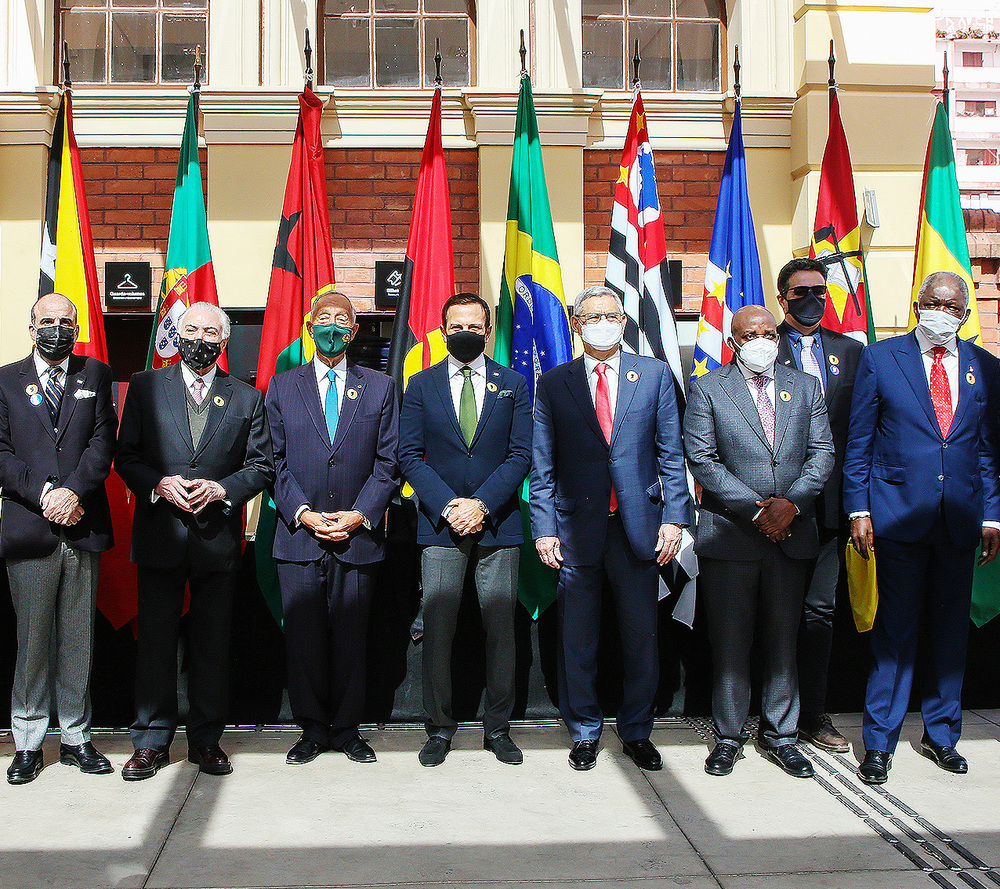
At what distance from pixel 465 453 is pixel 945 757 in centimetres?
223

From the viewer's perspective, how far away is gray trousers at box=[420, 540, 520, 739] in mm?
3797

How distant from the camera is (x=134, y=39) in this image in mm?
6332

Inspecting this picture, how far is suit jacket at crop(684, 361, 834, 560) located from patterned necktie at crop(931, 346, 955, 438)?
1.38 ft

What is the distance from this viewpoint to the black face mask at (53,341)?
144 inches

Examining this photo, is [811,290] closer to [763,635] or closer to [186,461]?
[763,635]

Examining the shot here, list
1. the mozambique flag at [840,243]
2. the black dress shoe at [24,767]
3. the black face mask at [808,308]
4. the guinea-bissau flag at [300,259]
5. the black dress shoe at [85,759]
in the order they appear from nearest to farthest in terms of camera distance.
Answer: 1. the black dress shoe at [24,767]
2. the black dress shoe at [85,759]
3. the black face mask at [808,308]
4. the guinea-bissau flag at [300,259]
5. the mozambique flag at [840,243]

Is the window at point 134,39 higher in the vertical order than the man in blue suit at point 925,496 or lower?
higher

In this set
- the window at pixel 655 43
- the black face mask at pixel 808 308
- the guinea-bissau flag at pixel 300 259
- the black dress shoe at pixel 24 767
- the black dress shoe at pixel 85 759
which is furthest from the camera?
the window at pixel 655 43

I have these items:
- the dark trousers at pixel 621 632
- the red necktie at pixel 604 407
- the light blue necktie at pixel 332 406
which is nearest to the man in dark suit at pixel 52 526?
the light blue necktie at pixel 332 406

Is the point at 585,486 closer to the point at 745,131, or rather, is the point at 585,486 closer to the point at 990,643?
the point at 990,643

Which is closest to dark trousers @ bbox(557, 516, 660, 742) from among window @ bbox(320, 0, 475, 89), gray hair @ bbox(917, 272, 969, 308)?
gray hair @ bbox(917, 272, 969, 308)

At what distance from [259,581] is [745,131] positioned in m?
4.35

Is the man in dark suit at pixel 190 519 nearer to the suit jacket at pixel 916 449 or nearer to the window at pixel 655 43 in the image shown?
the suit jacket at pixel 916 449

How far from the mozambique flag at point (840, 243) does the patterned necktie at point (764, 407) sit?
5.63 feet
